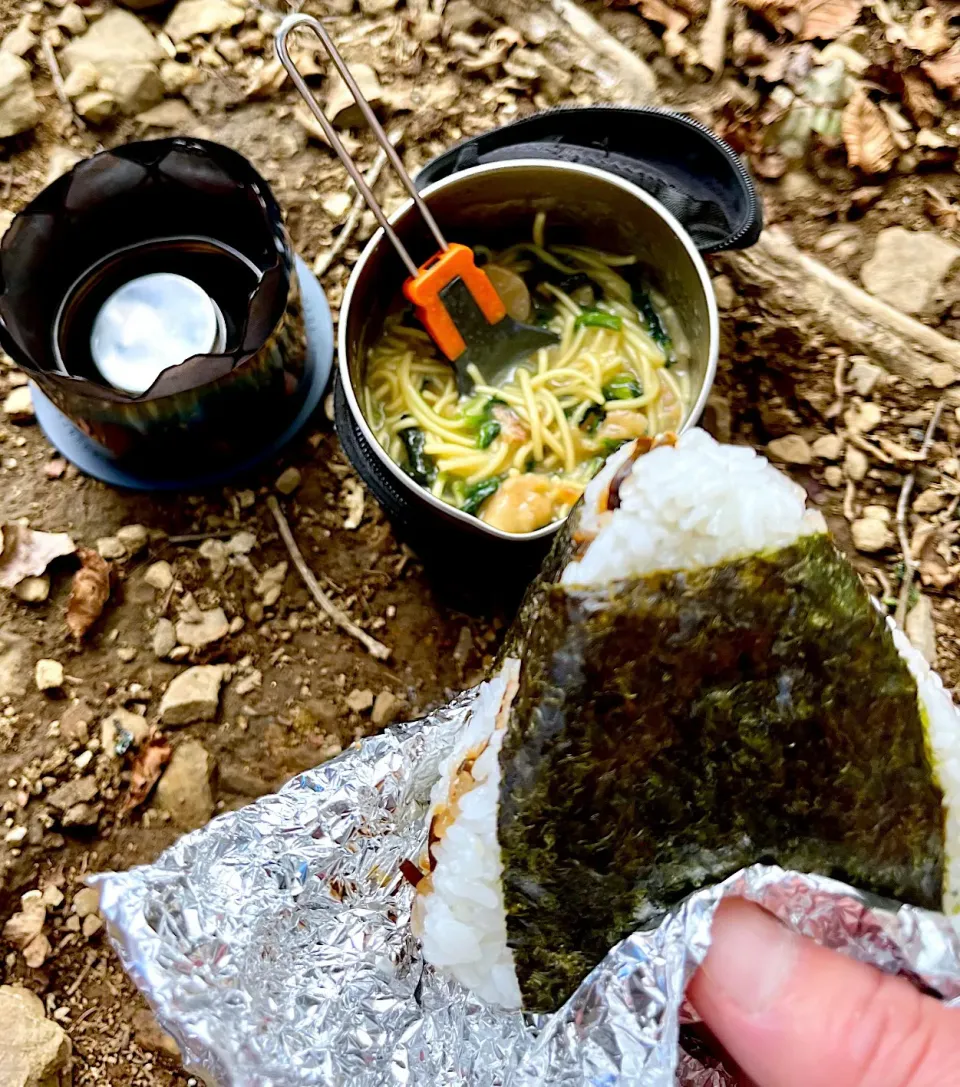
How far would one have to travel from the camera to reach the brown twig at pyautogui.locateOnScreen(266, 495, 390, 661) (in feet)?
5.42

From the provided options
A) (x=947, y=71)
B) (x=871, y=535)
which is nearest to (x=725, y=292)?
(x=871, y=535)

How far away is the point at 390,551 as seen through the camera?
5.56 feet

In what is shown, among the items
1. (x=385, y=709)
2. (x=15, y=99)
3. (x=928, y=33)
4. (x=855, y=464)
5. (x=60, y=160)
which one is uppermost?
(x=15, y=99)

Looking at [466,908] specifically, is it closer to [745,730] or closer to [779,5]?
[745,730]

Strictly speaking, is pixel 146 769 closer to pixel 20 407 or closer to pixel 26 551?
pixel 26 551

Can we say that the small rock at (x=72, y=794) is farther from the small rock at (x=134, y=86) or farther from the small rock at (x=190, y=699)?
the small rock at (x=134, y=86)

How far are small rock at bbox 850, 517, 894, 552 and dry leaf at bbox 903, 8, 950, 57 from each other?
0.90m

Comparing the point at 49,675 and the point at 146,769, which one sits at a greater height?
the point at 49,675

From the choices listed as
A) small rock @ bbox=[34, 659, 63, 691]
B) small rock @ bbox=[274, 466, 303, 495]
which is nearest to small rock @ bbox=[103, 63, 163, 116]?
small rock @ bbox=[274, 466, 303, 495]

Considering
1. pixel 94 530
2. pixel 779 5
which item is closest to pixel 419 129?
pixel 779 5

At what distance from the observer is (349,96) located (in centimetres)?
185

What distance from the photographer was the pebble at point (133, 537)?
166 cm

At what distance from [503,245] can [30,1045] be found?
1.43 metres

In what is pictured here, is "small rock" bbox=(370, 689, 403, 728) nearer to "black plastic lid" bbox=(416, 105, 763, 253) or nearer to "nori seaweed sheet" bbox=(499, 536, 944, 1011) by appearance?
"nori seaweed sheet" bbox=(499, 536, 944, 1011)
